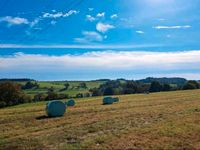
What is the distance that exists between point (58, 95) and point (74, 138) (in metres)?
66.0

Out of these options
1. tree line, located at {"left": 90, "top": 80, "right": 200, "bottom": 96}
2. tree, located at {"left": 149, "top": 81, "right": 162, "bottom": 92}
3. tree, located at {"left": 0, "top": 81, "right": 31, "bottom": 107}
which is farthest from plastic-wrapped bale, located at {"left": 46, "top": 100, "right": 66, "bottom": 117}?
tree, located at {"left": 149, "top": 81, "right": 162, "bottom": 92}

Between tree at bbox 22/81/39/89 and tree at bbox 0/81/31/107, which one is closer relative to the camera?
tree at bbox 0/81/31/107

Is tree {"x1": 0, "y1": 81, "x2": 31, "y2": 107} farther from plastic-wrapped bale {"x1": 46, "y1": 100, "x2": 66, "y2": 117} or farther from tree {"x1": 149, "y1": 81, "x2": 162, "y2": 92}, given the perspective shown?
tree {"x1": 149, "y1": 81, "x2": 162, "y2": 92}

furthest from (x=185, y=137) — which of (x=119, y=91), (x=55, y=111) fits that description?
(x=119, y=91)

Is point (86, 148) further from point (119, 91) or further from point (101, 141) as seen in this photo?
point (119, 91)

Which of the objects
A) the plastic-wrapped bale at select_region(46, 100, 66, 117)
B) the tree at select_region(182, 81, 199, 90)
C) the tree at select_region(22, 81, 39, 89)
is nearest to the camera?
the plastic-wrapped bale at select_region(46, 100, 66, 117)

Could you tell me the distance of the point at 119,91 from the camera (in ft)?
333

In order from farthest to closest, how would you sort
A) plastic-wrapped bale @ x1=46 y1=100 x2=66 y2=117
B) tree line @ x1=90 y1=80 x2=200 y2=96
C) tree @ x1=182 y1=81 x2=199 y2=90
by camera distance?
1. tree line @ x1=90 y1=80 x2=200 y2=96
2. tree @ x1=182 y1=81 x2=199 y2=90
3. plastic-wrapped bale @ x1=46 y1=100 x2=66 y2=117

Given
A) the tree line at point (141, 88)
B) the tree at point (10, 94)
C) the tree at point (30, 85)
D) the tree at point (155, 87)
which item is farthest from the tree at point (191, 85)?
the tree at point (30, 85)

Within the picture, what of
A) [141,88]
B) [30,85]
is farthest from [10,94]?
[141,88]

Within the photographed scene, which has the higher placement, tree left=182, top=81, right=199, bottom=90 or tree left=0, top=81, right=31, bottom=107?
tree left=182, top=81, right=199, bottom=90

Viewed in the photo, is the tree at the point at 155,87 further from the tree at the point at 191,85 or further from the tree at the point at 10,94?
the tree at the point at 10,94

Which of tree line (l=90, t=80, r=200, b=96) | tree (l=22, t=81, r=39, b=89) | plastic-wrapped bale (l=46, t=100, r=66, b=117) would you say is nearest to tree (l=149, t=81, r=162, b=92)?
tree line (l=90, t=80, r=200, b=96)

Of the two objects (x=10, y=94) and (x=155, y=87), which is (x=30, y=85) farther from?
(x=10, y=94)
